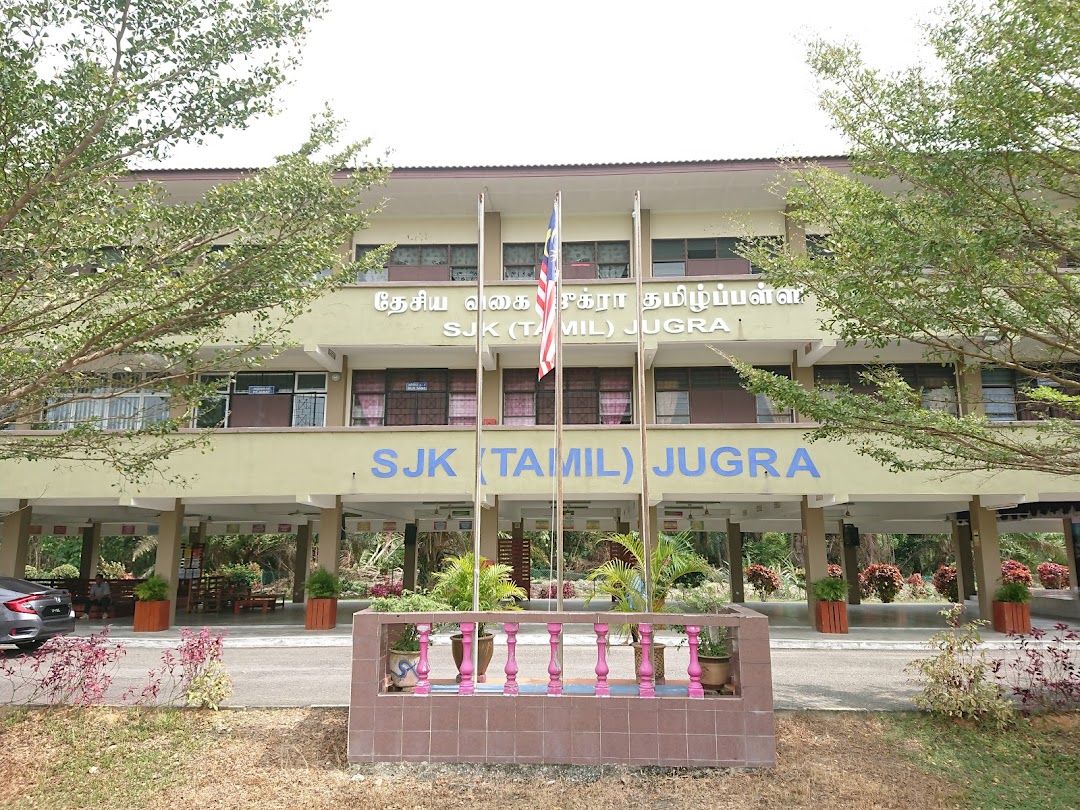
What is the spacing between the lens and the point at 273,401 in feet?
70.8

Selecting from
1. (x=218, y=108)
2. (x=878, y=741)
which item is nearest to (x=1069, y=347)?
(x=878, y=741)

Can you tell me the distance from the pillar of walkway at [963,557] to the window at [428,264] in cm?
1846

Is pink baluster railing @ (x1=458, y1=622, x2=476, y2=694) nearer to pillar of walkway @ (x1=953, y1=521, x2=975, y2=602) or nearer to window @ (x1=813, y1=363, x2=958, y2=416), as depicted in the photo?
window @ (x1=813, y1=363, x2=958, y2=416)

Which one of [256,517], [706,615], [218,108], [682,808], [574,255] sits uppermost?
[574,255]

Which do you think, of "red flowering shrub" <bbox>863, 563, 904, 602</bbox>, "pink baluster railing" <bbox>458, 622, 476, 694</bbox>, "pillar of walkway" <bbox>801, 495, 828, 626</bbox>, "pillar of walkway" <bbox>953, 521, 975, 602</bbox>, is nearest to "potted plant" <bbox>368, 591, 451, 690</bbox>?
"pink baluster railing" <bbox>458, 622, 476, 694</bbox>

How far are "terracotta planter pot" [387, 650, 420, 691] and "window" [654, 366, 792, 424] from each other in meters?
13.5

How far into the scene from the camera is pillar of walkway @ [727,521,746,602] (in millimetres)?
25953

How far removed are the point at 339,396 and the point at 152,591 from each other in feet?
21.7

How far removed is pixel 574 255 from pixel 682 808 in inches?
674

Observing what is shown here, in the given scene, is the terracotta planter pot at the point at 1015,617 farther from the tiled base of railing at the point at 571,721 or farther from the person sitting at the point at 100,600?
the person sitting at the point at 100,600

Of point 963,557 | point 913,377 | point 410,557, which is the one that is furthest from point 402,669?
point 963,557

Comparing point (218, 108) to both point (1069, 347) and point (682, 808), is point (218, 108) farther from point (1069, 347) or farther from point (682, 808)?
point (1069, 347)

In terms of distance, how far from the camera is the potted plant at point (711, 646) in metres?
8.06

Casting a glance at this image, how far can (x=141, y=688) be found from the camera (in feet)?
36.7
